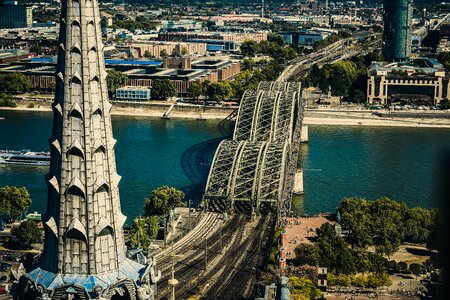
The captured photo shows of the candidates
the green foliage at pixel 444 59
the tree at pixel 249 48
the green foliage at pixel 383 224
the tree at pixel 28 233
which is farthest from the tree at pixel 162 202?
the tree at pixel 249 48

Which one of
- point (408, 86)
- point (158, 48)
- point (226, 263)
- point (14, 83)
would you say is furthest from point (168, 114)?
point (226, 263)

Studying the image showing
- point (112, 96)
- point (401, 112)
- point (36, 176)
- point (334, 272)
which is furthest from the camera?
point (112, 96)

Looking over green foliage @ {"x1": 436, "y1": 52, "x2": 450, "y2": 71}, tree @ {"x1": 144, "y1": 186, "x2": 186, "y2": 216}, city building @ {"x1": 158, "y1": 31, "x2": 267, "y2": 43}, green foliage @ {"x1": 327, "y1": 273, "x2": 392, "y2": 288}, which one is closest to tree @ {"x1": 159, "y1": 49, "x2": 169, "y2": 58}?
city building @ {"x1": 158, "y1": 31, "x2": 267, "y2": 43}

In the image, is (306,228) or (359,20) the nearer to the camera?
(306,228)

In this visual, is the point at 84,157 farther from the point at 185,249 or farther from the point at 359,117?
the point at 359,117

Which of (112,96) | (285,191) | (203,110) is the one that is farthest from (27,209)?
Result: (112,96)

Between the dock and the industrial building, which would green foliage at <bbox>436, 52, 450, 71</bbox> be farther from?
the dock

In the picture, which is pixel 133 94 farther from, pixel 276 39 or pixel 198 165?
pixel 276 39

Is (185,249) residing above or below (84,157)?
below
